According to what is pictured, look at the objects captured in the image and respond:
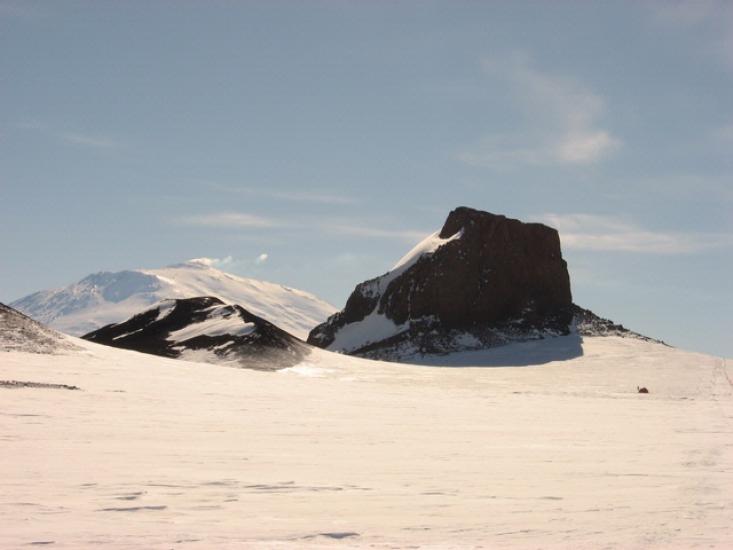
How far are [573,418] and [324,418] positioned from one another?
781cm

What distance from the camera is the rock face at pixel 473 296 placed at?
9000cm

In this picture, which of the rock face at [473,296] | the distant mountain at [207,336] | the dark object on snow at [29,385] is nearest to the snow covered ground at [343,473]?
the dark object on snow at [29,385]

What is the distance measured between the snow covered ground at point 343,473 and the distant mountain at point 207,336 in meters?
27.9

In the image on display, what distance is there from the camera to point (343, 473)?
11.6 meters

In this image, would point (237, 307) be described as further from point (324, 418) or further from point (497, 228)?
point (324, 418)

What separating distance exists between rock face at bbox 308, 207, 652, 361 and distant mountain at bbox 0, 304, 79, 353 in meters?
48.8

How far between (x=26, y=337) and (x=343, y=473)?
31.3 m

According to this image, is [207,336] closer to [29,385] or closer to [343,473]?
[29,385]

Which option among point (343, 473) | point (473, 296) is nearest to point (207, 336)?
point (473, 296)

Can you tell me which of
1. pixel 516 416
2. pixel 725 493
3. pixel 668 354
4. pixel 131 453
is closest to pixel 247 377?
pixel 516 416

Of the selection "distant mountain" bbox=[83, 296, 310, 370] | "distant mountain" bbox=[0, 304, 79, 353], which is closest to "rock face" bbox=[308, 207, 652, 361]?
"distant mountain" bbox=[83, 296, 310, 370]

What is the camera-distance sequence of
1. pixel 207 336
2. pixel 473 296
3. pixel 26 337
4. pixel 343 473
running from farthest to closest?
pixel 473 296
pixel 207 336
pixel 26 337
pixel 343 473

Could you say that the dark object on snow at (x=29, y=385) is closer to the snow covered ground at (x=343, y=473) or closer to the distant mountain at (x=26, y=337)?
the snow covered ground at (x=343, y=473)

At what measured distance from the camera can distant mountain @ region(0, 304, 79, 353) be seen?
123 feet
